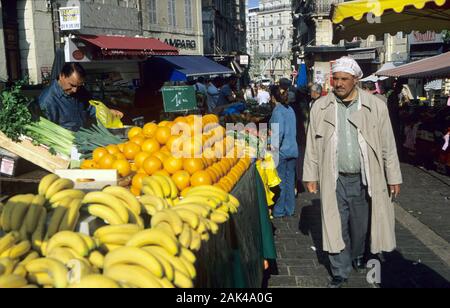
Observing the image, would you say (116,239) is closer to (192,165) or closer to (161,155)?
(192,165)

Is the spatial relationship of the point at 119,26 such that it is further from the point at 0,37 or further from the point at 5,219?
the point at 5,219

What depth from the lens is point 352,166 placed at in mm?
4391

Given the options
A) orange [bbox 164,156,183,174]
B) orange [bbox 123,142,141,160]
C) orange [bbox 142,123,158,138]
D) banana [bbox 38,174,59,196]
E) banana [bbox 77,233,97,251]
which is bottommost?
banana [bbox 77,233,97,251]

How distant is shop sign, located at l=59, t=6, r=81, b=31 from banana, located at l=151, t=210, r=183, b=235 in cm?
1079

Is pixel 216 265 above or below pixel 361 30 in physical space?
below

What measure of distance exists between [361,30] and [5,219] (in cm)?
874

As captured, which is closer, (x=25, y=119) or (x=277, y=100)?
(x=25, y=119)

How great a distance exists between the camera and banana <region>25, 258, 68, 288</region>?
194 cm

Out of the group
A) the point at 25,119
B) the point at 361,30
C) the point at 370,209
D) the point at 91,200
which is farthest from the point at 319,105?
the point at 361,30

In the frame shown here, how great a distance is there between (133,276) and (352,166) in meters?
2.90

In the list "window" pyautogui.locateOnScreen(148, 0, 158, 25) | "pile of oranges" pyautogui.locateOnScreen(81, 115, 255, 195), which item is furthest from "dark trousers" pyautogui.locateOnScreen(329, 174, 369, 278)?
"window" pyautogui.locateOnScreen(148, 0, 158, 25)

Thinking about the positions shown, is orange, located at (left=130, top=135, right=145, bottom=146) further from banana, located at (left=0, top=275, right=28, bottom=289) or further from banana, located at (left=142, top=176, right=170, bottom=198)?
banana, located at (left=0, top=275, right=28, bottom=289)
